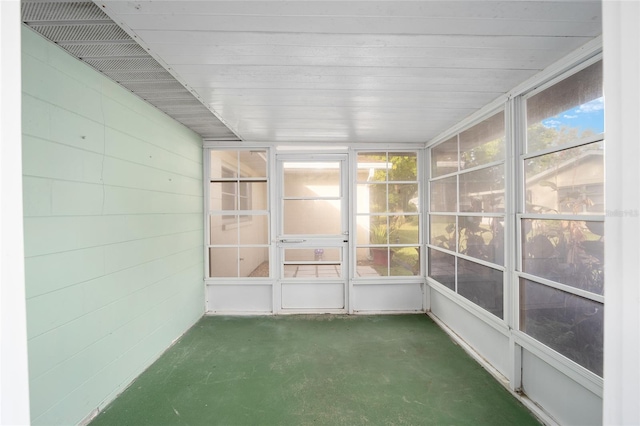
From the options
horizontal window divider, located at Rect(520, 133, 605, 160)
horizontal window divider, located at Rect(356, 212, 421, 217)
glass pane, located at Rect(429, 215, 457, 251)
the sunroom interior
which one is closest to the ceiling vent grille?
the sunroom interior

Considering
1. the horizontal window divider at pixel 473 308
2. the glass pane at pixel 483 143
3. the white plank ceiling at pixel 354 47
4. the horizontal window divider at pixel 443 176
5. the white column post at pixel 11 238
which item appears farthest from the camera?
the horizontal window divider at pixel 443 176

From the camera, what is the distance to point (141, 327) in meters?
2.41

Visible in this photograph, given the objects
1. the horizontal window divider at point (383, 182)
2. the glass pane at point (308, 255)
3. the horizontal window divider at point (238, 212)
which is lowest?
the glass pane at point (308, 255)

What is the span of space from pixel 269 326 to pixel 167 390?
4.39ft

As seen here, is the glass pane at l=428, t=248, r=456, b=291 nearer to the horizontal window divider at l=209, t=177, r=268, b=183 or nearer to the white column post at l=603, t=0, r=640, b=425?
the horizontal window divider at l=209, t=177, r=268, b=183

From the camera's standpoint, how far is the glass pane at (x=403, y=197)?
380 centimetres

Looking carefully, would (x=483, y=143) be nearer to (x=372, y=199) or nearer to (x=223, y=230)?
(x=372, y=199)

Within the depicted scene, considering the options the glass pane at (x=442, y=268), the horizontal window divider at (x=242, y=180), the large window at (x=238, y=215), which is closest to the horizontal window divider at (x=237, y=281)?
the large window at (x=238, y=215)

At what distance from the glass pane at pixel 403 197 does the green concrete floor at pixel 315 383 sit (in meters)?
1.58

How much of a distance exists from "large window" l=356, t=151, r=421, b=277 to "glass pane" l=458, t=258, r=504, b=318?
36.0 inches

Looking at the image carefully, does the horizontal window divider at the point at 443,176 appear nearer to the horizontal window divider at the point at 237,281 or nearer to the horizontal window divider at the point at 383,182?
the horizontal window divider at the point at 383,182

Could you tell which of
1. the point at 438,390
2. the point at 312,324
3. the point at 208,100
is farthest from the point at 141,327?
the point at 438,390

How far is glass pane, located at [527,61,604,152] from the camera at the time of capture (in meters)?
1.57

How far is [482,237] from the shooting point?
8.43 feet
